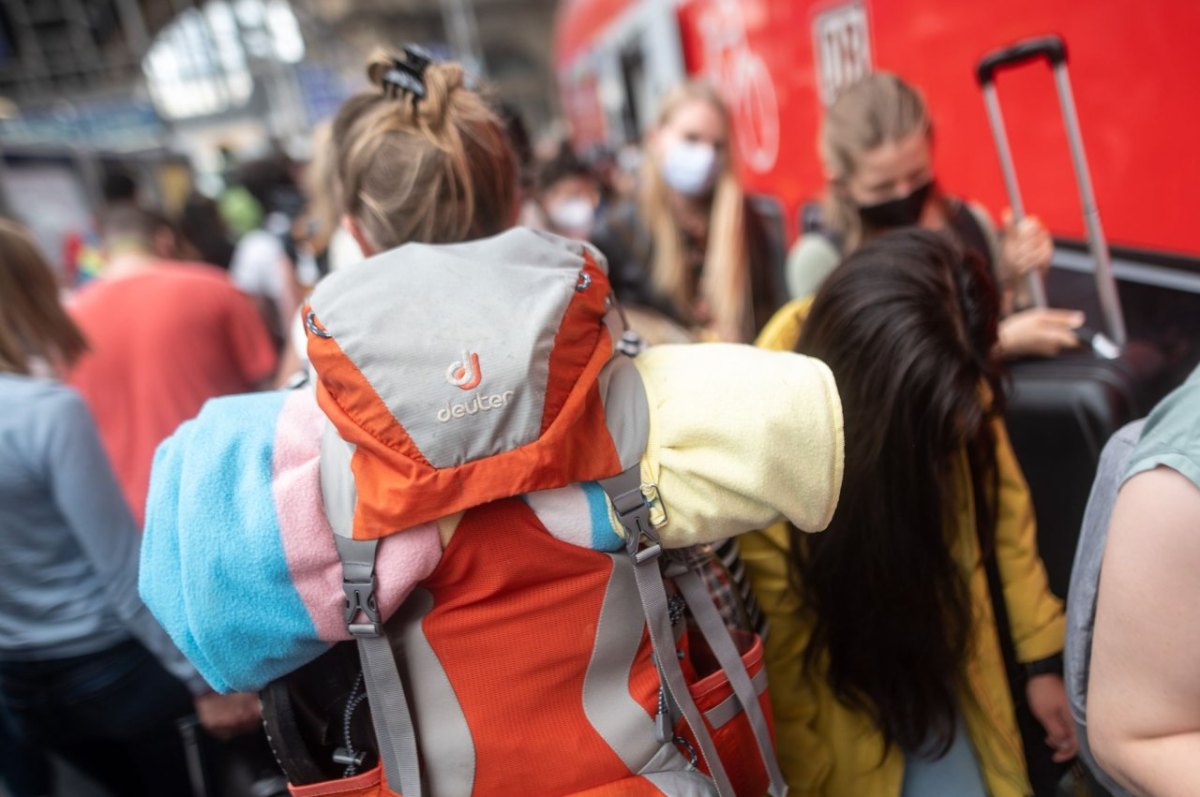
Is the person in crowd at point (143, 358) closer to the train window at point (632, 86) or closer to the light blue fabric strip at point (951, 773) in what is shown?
the light blue fabric strip at point (951, 773)

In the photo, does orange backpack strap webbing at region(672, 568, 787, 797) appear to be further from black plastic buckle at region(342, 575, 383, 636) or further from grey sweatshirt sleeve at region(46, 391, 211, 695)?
grey sweatshirt sleeve at region(46, 391, 211, 695)

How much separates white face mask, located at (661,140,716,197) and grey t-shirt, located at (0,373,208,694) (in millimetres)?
1991

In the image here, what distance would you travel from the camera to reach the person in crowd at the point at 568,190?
5.29 metres

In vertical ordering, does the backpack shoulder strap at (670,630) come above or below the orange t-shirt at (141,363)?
below

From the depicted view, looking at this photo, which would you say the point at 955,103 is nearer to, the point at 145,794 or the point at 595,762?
the point at 595,762

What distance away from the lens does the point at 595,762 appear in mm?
1040

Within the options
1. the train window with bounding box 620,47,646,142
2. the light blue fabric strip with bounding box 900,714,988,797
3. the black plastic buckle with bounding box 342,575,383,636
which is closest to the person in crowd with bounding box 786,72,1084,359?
the light blue fabric strip with bounding box 900,714,988,797

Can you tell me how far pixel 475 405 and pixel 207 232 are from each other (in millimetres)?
6281

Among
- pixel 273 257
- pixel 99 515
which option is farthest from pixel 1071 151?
pixel 273 257

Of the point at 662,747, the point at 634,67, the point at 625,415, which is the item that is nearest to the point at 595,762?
the point at 662,747

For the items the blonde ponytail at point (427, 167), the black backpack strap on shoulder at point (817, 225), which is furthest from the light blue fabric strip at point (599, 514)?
the black backpack strap on shoulder at point (817, 225)

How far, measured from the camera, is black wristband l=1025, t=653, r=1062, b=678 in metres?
1.41

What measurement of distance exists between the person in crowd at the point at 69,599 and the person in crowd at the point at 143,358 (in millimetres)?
589

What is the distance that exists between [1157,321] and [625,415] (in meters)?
1.44
